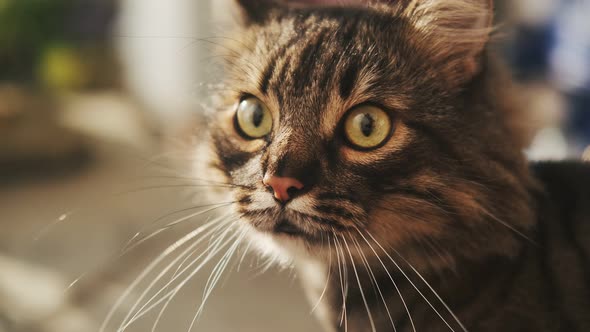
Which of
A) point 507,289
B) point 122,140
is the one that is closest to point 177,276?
point 507,289

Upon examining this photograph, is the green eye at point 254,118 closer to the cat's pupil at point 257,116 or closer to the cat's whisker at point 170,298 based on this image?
the cat's pupil at point 257,116

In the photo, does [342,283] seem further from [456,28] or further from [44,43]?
[44,43]

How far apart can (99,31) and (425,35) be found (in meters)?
2.60

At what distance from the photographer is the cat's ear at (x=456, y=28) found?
0.62m

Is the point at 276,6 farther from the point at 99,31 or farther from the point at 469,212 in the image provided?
the point at 99,31

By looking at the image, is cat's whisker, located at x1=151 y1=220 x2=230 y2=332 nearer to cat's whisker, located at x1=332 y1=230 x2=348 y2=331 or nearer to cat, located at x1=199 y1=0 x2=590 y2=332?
cat, located at x1=199 y1=0 x2=590 y2=332

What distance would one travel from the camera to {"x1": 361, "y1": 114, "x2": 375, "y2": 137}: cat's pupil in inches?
25.5

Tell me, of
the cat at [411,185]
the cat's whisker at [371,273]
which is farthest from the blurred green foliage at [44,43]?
the cat's whisker at [371,273]

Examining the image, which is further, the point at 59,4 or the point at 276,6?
the point at 59,4

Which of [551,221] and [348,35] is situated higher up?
[348,35]

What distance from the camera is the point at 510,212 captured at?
0.65 metres

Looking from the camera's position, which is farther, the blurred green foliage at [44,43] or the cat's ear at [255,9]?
the blurred green foliage at [44,43]

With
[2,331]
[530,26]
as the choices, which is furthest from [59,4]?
[530,26]

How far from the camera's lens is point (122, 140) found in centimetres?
237
